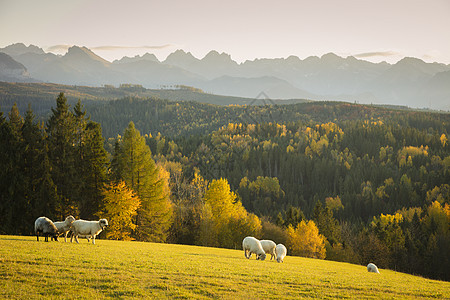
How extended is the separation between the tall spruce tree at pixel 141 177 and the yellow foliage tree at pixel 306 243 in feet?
124

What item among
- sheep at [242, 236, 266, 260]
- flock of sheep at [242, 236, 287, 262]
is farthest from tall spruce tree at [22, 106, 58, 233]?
sheep at [242, 236, 266, 260]

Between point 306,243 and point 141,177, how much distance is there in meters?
44.2

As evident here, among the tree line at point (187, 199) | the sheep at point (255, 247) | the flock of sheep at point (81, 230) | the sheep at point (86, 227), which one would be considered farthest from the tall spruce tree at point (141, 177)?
the sheep at point (255, 247)

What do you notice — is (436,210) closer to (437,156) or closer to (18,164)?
(437,156)

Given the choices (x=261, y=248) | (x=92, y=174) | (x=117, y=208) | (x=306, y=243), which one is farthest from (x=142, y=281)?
(x=306, y=243)

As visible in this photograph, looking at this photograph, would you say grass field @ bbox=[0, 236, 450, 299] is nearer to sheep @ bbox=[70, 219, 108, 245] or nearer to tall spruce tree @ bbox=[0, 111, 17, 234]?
sheep @ bbox=[70, 219, 108, 245]

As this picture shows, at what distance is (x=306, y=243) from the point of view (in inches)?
2968

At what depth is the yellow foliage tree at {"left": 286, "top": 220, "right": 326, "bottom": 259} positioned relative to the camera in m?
75.5

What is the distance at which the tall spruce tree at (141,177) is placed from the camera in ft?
157

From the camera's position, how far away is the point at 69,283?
14.2 meters

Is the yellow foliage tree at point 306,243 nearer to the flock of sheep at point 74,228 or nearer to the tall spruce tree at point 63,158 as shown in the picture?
the tall spruce tree at point 63,158

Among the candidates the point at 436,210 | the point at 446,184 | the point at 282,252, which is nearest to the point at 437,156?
the point at 446,184

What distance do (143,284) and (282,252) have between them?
21088mm

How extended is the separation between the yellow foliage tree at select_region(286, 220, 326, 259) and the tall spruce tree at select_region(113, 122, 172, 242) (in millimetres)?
37844
